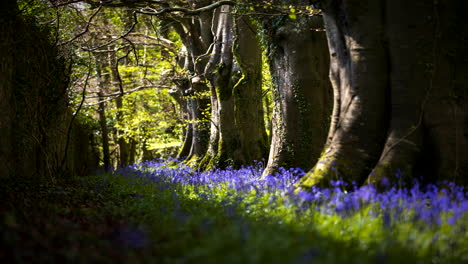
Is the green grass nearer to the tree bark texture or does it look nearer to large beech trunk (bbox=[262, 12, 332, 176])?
large beech trunk (bbox=[262, 12, 332, 176])

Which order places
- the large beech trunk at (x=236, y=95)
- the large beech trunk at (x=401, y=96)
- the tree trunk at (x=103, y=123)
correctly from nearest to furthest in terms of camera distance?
the large beech trunk at (x=401, y=96) < the large beech trunk at (x=236, y=95) < the tree trunk at (x=103, y=123)

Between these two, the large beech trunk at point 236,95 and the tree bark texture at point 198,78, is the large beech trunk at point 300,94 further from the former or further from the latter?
the tree bark texture at point 198,78

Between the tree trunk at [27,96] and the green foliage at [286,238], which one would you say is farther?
the tree trunk at [27,96]

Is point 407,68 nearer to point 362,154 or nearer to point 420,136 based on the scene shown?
point 420,136

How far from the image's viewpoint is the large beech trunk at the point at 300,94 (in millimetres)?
8031

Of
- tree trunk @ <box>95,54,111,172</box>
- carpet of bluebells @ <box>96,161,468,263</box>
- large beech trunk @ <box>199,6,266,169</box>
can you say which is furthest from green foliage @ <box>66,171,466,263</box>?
tree trunk @ <box>95,54,111,172</box>

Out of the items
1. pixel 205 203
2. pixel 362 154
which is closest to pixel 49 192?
pixel 205 203

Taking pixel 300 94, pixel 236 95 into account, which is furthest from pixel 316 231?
pixel 236 95

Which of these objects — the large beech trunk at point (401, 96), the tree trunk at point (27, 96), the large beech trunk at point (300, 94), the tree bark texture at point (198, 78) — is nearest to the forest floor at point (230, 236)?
the large beech trunk at point (401, 96)

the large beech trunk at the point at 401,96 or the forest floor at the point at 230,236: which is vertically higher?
the large beech trunk at the point at 401,96

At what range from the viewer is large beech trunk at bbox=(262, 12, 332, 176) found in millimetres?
8031

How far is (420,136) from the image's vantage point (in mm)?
5199

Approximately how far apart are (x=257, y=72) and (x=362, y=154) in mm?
6845

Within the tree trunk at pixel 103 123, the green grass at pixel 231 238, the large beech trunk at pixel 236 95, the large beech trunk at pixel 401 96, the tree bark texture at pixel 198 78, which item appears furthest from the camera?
the tree trunk at pixel 103 123
